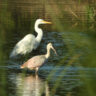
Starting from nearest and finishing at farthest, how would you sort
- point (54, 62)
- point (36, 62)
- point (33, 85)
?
point (33, 85) < point (36, 62) < point (54, 62)

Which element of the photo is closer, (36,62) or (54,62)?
(36,62)

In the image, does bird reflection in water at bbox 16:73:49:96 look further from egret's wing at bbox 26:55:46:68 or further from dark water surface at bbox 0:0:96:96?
egret's wing at bbox 26:55:46:68

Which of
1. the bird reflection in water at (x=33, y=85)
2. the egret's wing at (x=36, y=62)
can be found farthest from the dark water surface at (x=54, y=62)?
the egret's wing at (x=36, y=62)

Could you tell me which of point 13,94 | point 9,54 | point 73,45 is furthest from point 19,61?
point 73,45

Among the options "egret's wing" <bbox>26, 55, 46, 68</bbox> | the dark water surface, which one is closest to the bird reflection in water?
the dark water surface

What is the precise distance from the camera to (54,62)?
10469 mm

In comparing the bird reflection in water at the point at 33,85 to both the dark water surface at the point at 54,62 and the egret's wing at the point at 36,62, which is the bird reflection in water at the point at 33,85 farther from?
the egret's wing at the point at 36,62

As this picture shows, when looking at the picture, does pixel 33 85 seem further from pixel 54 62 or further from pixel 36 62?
pixel 54 62

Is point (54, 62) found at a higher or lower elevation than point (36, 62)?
lower

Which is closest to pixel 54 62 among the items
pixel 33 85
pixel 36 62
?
pixel 36 62

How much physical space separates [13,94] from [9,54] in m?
4.82

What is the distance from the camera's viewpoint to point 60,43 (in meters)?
13.1

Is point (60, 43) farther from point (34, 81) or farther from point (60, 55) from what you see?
point (34, 81)

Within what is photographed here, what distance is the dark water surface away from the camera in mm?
2670
